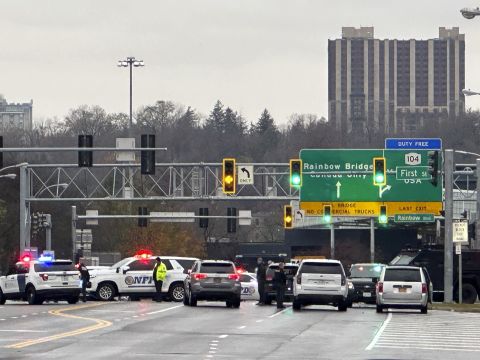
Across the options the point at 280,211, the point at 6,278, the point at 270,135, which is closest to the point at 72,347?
the point at 6,278

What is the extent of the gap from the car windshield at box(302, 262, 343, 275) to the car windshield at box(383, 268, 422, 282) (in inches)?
65.6

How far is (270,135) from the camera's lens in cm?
19988

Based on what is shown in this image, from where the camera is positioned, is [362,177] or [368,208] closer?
[362,177]

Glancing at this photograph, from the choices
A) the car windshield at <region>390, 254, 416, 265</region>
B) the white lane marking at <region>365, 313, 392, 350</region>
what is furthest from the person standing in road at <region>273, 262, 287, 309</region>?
the car windshield at <region>390, 254, 416, 265</region>

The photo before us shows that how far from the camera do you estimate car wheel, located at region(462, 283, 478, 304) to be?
5472 centimetres

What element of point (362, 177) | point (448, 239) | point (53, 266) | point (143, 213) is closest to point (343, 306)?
point (448, 239)

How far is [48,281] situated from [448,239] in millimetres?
15485

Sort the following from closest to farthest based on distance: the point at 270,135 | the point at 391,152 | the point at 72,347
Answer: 1. the point at 72,347
2. the point at 391,152
3. the point at 270,135

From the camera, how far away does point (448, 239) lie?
54219 mm

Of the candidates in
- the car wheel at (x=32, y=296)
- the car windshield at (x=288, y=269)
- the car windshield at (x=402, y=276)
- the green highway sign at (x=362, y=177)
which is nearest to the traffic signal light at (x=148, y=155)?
the car windshield at (x=288, y=269)

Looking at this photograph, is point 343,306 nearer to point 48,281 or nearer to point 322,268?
point 322,268

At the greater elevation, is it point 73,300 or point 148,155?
point 148,155

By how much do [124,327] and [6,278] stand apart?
1803 centimetres

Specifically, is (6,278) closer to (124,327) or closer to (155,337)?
(124,327)
